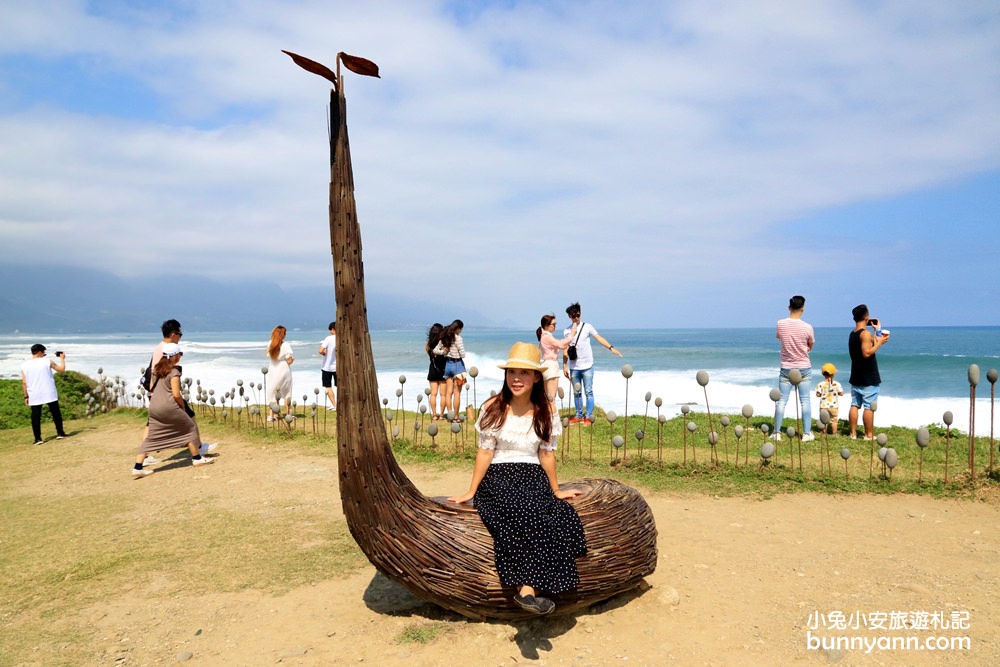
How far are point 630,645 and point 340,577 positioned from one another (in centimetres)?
224

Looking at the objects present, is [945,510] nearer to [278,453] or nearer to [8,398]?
[278,453]

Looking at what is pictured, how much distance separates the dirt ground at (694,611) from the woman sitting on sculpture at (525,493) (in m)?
0.45

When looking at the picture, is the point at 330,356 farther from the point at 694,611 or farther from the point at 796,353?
the point at 694,611

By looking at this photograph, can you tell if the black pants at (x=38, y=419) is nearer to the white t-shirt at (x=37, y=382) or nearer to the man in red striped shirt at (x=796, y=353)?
the white t-shirt at (x=37, y=382)

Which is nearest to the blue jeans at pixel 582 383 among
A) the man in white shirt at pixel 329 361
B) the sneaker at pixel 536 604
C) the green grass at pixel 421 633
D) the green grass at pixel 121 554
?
the man in white shirt at pixel 329 361

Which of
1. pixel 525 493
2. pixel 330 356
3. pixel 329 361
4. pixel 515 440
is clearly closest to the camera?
pixel 525 493

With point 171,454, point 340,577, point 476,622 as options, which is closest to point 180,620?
point 340,577

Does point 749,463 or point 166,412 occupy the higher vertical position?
point 166,412

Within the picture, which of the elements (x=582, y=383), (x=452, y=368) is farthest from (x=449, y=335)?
(x=582, y=383)

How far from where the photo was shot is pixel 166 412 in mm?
8086

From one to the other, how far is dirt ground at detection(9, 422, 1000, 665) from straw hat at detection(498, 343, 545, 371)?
158 centimetres

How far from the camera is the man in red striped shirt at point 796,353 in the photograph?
8.48m

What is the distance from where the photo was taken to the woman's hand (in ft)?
13.4

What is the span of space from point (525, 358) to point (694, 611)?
197cm
